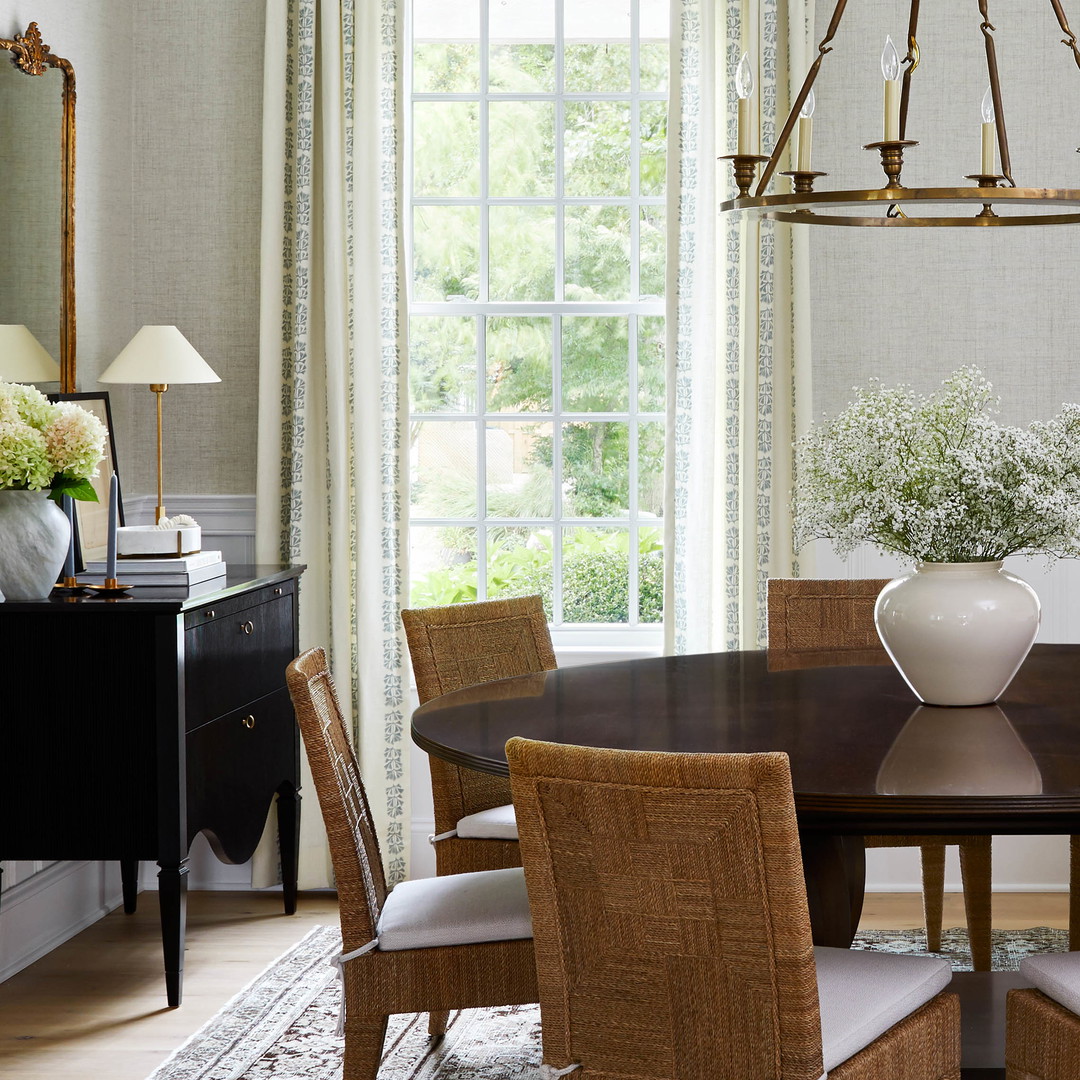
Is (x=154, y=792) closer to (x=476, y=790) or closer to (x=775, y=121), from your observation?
(x=476, y=790)

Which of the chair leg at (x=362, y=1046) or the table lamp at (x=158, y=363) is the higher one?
the table lamp at (x=158, y=363)

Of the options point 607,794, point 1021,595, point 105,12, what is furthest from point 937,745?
point 105,12

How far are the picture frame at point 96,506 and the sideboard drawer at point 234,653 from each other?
428 millimetres

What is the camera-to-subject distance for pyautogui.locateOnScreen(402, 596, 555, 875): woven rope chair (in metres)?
2.90

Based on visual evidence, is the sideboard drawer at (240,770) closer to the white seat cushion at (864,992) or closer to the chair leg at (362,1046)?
the chair leg at (362,1046)

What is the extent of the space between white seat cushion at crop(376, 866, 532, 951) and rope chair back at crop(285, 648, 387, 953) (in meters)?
0.04

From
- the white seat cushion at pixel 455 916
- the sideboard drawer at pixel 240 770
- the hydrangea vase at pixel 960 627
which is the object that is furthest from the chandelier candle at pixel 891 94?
the sideboard drawer at pixel 240 770

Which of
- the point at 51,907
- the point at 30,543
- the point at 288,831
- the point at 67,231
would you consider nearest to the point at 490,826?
the point at 30,543

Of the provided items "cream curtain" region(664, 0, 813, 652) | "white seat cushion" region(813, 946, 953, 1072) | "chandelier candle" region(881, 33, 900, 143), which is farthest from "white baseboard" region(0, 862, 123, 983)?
"chandelier candle" region(881, 33, 900, 143)

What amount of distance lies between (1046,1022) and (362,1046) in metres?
1.09

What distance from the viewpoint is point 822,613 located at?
3.55m

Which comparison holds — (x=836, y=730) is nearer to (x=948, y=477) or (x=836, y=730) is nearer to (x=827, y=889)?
(x=827, y=889)

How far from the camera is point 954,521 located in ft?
7.89

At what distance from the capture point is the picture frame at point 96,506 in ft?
12.1
